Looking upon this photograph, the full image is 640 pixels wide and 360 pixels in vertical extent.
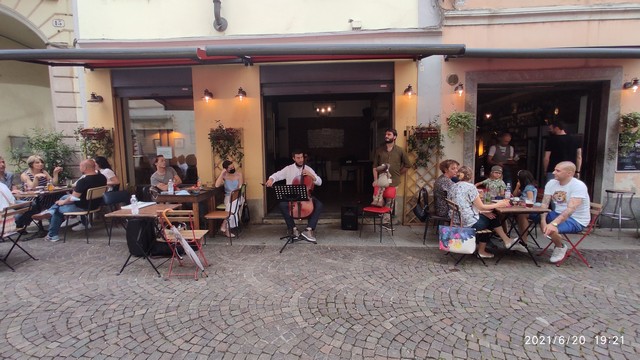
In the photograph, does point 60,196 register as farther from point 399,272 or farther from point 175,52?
point 399,272

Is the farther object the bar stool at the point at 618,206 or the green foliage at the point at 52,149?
the green foliage at the point at 52,149

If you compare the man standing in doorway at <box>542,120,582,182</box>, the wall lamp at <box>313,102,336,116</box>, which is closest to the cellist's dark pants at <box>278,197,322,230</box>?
the man standing in doorway at <box>542,120,582,182</box>

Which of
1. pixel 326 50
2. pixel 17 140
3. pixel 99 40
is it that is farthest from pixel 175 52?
pixel 17 140

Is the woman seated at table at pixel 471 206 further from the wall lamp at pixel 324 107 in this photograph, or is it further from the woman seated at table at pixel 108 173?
the wall lamp at pixel 324 107

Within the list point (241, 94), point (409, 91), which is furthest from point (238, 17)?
point (409, 91)

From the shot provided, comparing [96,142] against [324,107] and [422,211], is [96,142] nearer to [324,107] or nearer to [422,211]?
[422,211]

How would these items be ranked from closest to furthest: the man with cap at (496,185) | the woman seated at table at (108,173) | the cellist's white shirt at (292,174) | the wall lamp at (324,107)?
the man with cap at (496,185)
the cellist's white shirt at (292,174)
the woman seated at table at (108,173)
the wall lamp at (324,107)

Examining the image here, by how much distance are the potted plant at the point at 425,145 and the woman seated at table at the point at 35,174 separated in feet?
24.5

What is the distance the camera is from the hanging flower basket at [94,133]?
6512 millimetres

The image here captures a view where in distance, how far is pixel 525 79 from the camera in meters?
6.06

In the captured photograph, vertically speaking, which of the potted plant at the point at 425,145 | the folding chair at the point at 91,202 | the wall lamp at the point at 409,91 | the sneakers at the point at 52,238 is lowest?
the sneakers at the point at 52,238

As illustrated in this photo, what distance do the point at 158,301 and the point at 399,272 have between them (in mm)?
2911

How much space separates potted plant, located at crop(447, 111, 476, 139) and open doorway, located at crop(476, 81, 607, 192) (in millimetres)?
856
